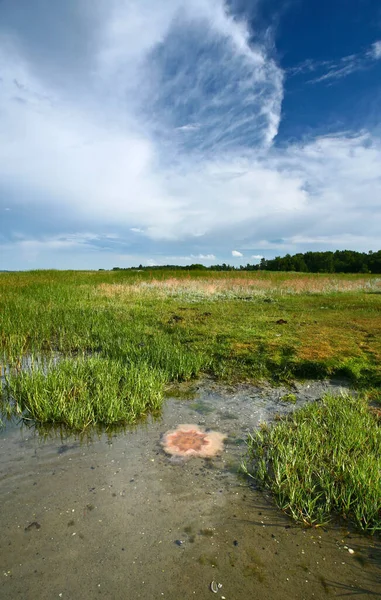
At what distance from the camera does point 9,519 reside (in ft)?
11.8

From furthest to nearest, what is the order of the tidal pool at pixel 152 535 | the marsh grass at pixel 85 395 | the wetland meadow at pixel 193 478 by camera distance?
the marsh grass at pixel 85 395 < the wetland meadow at pixel 193 478 < the tidal pool at pixel 152 535

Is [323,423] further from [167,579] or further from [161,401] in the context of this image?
[167,579]

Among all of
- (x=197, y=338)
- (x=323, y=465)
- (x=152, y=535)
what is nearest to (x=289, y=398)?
(x=323, y=465)

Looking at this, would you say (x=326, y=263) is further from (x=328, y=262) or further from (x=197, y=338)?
(x=197, y=338)

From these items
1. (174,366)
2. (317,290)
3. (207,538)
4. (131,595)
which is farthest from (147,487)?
(317,290)

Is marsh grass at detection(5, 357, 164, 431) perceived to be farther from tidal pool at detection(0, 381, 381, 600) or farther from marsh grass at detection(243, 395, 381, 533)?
marsh grass at detection(243, 395, 381, 533)

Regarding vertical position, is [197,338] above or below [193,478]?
above

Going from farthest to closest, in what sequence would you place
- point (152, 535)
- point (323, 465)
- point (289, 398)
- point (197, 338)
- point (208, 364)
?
point (197, 338) → point (208, 364) → point (289, 398) → point (323, 465) → point (152, 535)

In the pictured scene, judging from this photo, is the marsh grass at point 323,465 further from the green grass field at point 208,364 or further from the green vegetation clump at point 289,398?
the green vegetation clump at point 289,398

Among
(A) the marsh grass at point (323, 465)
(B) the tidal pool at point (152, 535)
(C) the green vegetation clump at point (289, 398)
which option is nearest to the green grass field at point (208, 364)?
(A) the marsh grass at point (323, 465)

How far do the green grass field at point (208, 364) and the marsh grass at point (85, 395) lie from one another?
0.02 metres

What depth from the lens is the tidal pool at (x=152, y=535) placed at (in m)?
2.91

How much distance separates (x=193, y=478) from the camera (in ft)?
14.2

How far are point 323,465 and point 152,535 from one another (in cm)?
233
